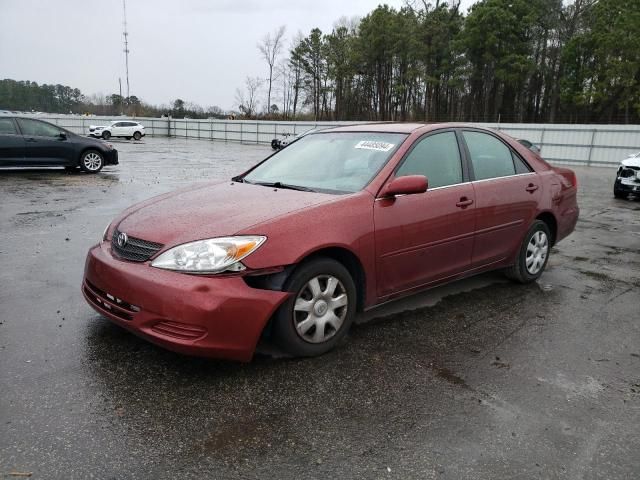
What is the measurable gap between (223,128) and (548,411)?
138 feet

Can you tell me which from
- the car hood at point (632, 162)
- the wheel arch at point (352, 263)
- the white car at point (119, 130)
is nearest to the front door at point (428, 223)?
the wheel arch at point (352, 263)

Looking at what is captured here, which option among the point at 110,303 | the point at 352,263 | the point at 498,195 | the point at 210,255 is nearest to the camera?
the point at 210,255

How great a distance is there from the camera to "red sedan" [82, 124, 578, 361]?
304 centimetres

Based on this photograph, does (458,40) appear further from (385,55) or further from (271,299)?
(271,299)

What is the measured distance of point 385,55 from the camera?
57.5 m

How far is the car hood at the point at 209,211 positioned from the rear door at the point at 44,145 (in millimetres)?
10486

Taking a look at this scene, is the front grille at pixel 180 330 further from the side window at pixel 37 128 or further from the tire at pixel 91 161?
the tire at pixel 91 161

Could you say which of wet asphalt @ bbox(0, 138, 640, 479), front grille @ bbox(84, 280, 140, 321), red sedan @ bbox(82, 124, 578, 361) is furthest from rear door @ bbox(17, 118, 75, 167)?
front grille @ bbox(84, 280, 140, 321)

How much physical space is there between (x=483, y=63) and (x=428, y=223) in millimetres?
49268

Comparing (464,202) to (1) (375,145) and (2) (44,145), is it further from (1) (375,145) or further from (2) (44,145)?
(2) (44,145)

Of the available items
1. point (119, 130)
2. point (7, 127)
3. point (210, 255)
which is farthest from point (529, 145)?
point (119, 130)

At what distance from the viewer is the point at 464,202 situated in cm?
434

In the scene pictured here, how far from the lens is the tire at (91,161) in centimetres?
1394

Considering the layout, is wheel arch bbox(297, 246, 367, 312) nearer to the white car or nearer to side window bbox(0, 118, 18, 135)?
side window bbox(0, 118, 18, 135)
